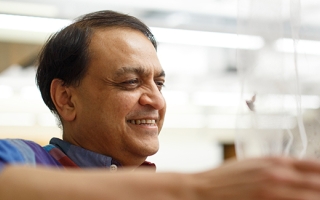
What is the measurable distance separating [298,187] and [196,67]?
5.21 m

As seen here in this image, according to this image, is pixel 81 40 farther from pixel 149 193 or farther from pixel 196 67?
pixel 196 67

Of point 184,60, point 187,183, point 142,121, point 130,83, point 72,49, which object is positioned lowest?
point 187,183

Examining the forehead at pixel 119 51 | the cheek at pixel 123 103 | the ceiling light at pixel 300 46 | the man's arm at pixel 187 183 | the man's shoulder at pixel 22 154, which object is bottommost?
the man's arm at pixel 187 183

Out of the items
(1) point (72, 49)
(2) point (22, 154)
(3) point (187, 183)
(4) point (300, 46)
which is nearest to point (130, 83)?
(1) point (72, 49)

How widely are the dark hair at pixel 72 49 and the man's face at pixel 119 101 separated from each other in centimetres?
3

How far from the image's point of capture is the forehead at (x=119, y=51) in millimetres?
1371

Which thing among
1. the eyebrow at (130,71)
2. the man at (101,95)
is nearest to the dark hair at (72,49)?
the man at (101,95)

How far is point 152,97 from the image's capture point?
1396mm

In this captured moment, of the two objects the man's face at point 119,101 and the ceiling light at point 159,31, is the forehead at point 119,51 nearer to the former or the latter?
the man's face at point 119,101

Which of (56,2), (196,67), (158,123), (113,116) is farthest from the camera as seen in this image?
(196,67)

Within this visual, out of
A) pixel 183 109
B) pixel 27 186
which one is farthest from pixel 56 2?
pixel 183 109

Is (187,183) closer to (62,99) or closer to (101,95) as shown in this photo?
(101,95)

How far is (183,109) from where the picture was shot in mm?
8273

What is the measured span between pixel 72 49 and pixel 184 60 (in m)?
4.11
